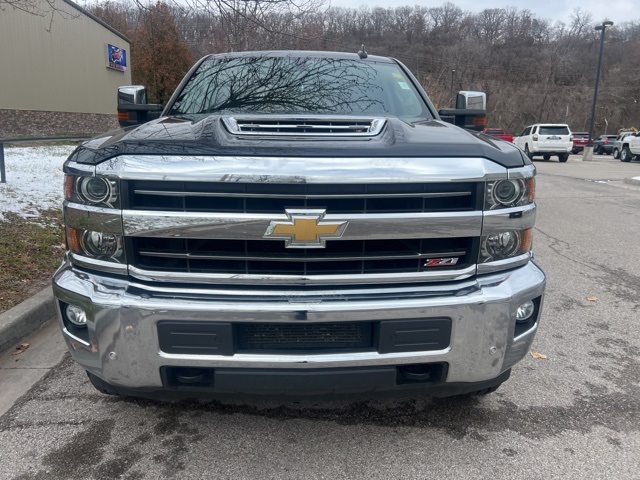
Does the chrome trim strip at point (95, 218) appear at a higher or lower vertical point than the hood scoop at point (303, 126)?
lower

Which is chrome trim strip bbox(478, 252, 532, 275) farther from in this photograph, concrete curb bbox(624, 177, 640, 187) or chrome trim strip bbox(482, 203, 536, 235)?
concrete curb bbox(624, 177, 640, 187)

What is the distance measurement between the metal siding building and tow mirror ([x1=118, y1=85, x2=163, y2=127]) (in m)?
20.8

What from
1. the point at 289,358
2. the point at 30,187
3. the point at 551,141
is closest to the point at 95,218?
the point at 289,358

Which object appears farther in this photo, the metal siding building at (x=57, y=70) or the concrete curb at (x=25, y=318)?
the metal siding building at (x=57, y=70)

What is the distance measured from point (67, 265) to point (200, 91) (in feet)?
5.74

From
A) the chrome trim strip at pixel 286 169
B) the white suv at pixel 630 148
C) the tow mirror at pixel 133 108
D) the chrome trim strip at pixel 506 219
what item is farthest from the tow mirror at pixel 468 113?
the white suv at pixel 630 148

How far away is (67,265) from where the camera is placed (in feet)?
7.78

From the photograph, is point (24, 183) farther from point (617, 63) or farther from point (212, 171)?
point (617, 63)

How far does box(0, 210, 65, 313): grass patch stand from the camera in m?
4.31

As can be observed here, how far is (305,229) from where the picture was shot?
6.86 ft

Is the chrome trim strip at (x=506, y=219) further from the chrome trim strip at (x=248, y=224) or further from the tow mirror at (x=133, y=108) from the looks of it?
the tow mirror at (x=133, y=108)

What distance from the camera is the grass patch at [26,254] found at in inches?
170

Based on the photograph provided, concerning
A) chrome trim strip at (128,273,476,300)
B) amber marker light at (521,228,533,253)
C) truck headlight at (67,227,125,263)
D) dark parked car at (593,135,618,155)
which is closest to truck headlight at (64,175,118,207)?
truck headlight at (67,227,125,263)

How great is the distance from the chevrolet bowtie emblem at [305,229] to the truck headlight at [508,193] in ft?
2.12
